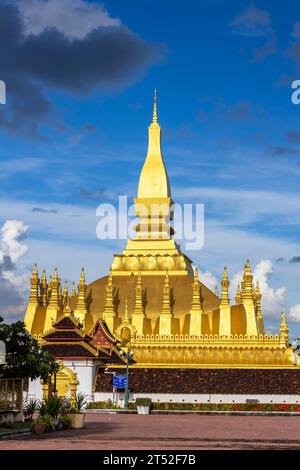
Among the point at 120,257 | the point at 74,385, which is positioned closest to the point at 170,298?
the point at 120,257

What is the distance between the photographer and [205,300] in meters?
64.8

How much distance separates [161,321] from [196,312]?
2.56m

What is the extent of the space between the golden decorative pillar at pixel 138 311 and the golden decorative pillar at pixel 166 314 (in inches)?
52.9

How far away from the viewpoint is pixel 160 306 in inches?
2537

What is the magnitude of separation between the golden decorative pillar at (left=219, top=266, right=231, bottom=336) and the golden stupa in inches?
2.7

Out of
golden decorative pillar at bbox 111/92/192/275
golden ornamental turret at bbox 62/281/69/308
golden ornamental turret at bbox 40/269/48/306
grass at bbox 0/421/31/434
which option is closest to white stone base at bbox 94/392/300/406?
golden decorative pillar at bbox 111/92/192/275

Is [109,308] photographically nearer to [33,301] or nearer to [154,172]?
[33,301]

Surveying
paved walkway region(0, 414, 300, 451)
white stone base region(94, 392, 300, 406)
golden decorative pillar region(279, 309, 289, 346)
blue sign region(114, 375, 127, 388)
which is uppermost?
golden decorative pillar region(279, 309, 289, 346)

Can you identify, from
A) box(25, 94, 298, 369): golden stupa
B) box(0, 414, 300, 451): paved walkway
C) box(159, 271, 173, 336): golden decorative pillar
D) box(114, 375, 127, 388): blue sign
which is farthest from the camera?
box(159, 271, 173, 336): golden decorative pillar

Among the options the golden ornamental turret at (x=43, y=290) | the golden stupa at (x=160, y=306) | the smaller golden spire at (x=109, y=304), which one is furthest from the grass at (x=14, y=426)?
the golden ornamental turret at (x=43, y=290)

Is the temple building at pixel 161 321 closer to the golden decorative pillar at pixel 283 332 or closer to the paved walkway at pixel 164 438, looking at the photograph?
the golden decorative pillar at pixel 283 332

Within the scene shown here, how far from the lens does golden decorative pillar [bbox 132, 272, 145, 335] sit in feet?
204

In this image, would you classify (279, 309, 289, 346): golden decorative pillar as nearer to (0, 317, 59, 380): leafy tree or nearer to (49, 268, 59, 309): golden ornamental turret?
(49, 268, 59, 309): golden ornamental turret
